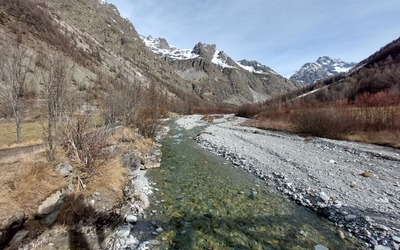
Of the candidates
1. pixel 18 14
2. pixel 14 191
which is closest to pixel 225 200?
pixel 14 191

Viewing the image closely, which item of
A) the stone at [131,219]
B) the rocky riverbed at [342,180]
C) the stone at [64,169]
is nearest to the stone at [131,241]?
the stone at [131,219]

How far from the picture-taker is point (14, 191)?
216 inches

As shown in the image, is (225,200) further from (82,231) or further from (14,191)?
(14,191)

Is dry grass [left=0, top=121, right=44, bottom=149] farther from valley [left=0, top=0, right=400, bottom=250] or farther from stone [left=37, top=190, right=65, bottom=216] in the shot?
stone [left=37, top=190, right=65, bottom=216]

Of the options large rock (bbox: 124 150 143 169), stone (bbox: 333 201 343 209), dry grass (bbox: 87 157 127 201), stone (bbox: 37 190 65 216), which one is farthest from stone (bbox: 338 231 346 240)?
large rock (bbox: 124 150 143 169)

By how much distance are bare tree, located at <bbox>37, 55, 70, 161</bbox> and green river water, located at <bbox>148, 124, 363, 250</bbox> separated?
481 cm

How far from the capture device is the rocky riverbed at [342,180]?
6.75 metres

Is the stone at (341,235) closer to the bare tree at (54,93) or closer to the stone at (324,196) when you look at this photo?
the stone at (324,196)

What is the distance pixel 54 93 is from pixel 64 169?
2.96 meters

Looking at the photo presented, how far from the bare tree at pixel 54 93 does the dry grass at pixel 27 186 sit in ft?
Result: 3.93

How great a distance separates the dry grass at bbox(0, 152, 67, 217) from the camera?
17.1 feet

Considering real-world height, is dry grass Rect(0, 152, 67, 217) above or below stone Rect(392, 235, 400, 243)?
above

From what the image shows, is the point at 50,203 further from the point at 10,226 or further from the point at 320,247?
the point at 320,247

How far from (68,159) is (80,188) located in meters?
1.59
